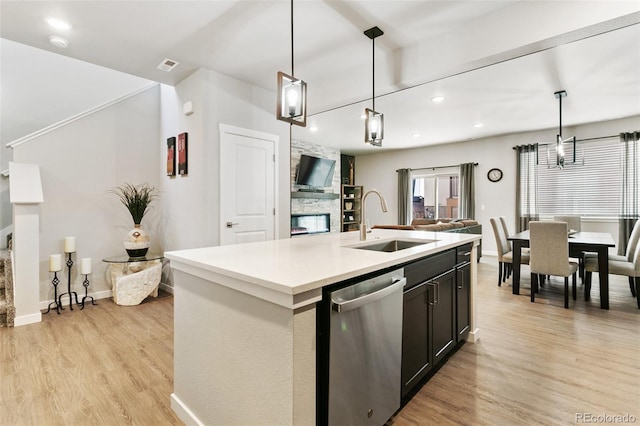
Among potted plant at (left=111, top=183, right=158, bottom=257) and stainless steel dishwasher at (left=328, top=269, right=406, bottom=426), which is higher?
potted plant at (left=111, top=183, right=158, bottom=257)

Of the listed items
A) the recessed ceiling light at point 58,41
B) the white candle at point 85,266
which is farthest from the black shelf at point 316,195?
the recessed ceiling light at point 58,41

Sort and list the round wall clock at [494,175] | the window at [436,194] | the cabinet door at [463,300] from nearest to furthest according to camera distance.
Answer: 1. the cabinet door at [463,300]
2. the round wall clock at [494,175]
3. the window at [436,194]

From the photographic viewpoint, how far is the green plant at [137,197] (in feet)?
12.6

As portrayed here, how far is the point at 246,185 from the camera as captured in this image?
3.90m

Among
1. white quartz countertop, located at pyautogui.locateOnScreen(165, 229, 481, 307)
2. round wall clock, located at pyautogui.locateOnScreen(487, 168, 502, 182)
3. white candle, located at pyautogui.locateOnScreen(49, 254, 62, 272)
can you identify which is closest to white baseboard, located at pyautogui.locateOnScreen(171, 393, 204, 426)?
white quartz countertop, located at pyautogui.locateOnScreen(165, 229, 481, 307)

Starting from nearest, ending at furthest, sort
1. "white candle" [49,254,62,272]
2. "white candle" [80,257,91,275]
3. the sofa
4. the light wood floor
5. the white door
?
the light wood floor, "white candle" [49,254,62,272], "white candle" [80,257,91,275], the white door, the sofa

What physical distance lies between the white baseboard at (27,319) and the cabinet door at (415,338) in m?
3.55

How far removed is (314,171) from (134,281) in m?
4.98

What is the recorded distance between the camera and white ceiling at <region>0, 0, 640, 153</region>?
2.44m

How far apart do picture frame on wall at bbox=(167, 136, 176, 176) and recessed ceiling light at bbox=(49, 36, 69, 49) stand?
134cm

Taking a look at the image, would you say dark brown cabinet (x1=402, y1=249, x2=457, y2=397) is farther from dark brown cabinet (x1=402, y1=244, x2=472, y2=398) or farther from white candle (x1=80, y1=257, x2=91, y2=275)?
white candle (x1=80, y1=257, x2=91, y2=275)

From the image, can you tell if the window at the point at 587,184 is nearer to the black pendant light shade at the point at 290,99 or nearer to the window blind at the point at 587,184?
the window blind at the point at 587,184

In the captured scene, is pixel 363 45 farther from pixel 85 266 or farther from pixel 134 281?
pixel 85 266

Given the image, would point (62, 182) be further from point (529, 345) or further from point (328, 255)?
point (529, 345)
